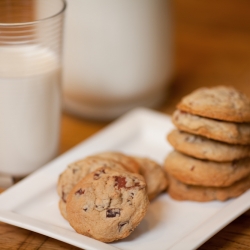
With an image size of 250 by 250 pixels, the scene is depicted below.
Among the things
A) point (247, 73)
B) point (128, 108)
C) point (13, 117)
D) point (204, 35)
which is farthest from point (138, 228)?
point (204, 35)

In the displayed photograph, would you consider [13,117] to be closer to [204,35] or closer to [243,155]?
[243,155]

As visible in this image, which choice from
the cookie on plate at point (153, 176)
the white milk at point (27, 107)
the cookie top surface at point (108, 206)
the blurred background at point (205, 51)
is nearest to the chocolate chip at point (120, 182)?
the cookie top surface at point (108, 206)

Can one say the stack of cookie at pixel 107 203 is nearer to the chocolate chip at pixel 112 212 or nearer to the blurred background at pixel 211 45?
the chocolate chip at pixel 112 212

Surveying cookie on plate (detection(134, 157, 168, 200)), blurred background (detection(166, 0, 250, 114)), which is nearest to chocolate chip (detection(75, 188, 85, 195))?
cookie on plate (detection(134, 157, 168, 200))

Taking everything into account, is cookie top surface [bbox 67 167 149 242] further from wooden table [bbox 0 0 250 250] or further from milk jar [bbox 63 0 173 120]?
milk jar [bbox 63 0 173 120]

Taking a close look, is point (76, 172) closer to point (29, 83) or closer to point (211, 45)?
point (29, 83)

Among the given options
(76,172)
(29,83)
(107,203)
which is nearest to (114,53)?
(29,83)
